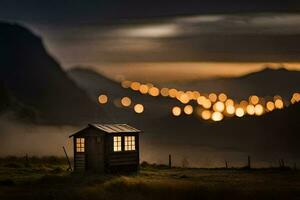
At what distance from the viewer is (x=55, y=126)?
18350 cm

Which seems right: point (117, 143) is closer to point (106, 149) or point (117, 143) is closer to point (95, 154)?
point (106, 149)

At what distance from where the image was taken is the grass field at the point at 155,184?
43.9 m

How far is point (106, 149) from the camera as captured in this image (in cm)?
5850

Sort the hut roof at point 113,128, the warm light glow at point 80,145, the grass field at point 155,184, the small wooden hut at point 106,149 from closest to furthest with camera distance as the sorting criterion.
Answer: the grass field at point 155,184
the small wooden hut at point 106,149
the hut roof at point 113,128
the warm light glow at point 80,145

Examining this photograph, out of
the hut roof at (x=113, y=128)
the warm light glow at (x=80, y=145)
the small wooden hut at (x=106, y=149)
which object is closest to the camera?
the small wooden hut at (x=106, y=149)

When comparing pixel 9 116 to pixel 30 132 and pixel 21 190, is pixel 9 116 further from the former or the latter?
pixel 21 190

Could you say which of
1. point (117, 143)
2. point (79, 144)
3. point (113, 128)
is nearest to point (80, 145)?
point (79, 144)

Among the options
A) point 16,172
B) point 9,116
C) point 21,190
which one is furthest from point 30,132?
point 21,190

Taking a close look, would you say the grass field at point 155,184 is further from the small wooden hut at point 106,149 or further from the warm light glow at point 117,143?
the warm light glow at point 117,143

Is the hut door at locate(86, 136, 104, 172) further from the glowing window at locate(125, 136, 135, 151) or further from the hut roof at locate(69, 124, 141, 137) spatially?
the glowing window at locate(125, 136, 135, 151)

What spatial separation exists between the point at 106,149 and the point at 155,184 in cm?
1070

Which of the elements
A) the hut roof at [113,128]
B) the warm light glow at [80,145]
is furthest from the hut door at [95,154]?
the hut roof at [113,128]

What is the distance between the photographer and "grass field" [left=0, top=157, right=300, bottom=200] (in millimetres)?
43938

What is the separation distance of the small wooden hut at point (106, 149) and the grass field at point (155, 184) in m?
1.74
